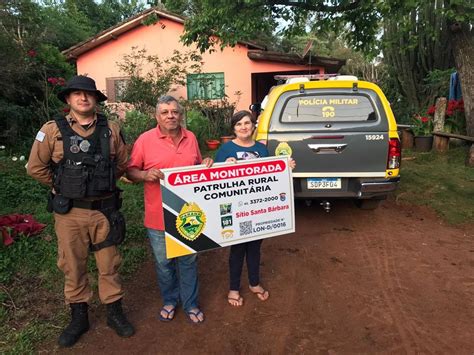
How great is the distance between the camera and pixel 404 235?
16.6 feet

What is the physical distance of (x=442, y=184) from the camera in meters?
7.08

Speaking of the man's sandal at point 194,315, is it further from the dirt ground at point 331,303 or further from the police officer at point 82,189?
the police officer at point 82,189

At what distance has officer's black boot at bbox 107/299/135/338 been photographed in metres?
2.97

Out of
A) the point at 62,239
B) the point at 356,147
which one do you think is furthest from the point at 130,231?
the point at 356,147

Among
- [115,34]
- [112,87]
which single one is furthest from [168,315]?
[115,34]

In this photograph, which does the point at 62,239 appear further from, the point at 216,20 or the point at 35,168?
the point at 216,20

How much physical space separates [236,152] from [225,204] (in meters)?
0.46

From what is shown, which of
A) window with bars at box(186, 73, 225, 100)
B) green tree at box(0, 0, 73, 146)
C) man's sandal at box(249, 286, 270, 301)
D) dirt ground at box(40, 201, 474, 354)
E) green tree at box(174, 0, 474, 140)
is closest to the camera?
dirt ground at box(40, 201, 474, 354)

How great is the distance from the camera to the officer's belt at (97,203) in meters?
2.73

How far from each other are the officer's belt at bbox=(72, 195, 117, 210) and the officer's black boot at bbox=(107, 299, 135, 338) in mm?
774

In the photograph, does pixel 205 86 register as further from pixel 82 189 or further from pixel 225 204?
pixel 82 189

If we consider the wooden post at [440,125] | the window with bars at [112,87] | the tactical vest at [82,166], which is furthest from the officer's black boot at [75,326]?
the window with bars at [112,87]

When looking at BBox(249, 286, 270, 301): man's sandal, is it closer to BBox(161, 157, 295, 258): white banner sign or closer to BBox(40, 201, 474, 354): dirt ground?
BBox(40, 201, 474, 354): dirt ground

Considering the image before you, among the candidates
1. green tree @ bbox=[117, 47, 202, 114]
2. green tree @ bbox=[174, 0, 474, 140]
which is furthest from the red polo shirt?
green tree @ bbox=[117, 47, 202, 114]
